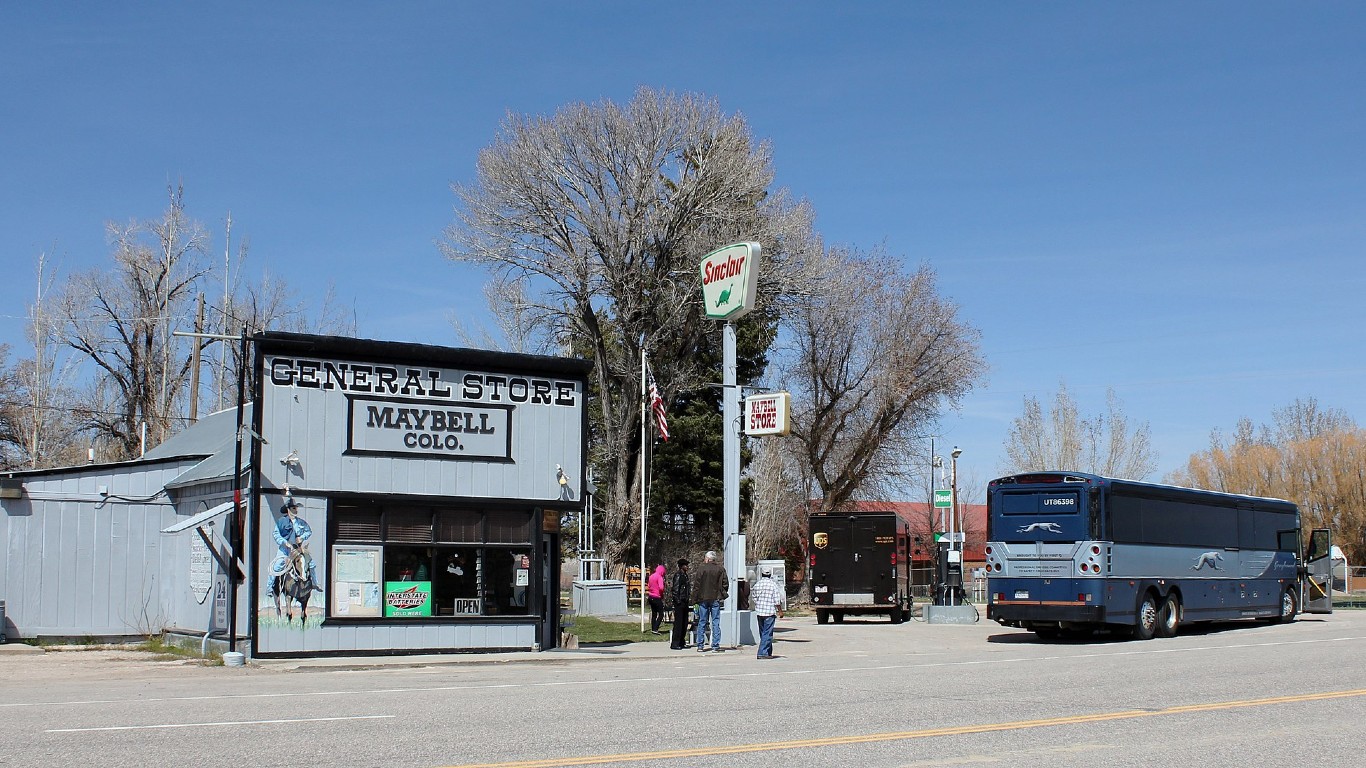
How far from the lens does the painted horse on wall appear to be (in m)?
19.4

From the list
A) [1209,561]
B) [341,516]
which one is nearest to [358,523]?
[341,516]

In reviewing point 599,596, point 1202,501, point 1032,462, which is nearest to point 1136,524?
point 1202,501

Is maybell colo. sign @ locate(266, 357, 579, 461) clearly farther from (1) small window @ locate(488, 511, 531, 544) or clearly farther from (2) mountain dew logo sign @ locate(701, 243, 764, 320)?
(2) mountain dew logo sign @ locate(701, 243, 764, 320)

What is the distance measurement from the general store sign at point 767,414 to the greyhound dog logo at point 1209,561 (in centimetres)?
1053

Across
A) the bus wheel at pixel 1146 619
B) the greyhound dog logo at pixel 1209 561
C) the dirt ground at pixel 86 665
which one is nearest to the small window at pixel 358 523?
the dirt ground at pixel 86 665

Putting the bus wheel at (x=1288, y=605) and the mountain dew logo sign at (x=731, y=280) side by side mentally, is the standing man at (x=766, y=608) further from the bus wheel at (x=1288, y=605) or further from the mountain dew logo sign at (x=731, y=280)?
the bus wheel at (x=1288, y=605)

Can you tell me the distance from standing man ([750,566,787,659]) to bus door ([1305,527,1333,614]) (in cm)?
2045

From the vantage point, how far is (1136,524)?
25.2m

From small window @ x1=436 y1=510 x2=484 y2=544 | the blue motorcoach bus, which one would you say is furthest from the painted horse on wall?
the blue motorcoach bus

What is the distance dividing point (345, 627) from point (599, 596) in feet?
51.6

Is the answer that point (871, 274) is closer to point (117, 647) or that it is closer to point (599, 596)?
point (599, 596)

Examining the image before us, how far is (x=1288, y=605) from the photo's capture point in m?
31.9

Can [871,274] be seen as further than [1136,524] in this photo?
Yes

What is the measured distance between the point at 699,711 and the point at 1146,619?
1613cm
